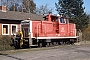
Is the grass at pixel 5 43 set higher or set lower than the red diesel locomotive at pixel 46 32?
lower

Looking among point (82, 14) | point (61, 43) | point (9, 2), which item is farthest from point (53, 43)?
point (9, 2)

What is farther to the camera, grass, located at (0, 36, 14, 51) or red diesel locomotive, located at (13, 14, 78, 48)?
red diesel locomotive, located at (13, 14, 78, 48)

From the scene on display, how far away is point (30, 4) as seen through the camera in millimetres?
70438

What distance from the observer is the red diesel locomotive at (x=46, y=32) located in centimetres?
2419

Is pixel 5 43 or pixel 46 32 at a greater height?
pixel 46 32

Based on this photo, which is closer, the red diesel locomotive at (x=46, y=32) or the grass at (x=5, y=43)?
the grass at (x=5, y=43)

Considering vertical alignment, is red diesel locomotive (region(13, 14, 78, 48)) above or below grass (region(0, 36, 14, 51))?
above

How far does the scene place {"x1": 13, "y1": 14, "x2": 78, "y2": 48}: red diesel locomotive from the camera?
79.4ft

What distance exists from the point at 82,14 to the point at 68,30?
74.8 feet

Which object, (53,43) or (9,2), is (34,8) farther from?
(53,43)

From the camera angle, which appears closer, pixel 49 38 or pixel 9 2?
pixel 49 38

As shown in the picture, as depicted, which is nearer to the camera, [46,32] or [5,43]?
[5,43]

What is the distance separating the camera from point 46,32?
2564cm

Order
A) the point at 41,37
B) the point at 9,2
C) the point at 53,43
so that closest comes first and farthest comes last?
the point at 41,37 < the point at 53,43 < the point at 9,2
